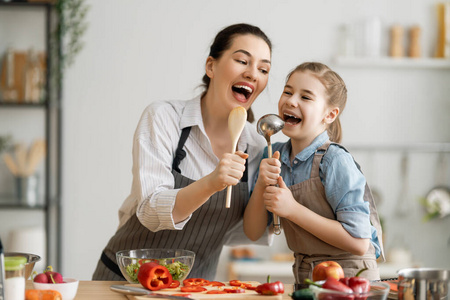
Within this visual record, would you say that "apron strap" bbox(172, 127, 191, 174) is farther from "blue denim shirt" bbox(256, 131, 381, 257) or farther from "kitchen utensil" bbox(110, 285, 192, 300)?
"kitchen utensil" bbox(110, 285, 192, 300)

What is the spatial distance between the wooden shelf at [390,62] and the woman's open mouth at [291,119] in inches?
87.0

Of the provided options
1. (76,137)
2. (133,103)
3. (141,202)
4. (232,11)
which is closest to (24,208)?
(76,137)

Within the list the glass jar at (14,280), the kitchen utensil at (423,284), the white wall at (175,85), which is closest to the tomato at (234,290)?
the kitchen utensil at (423,284)

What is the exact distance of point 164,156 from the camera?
1748mm

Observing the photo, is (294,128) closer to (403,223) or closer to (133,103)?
(133,103)

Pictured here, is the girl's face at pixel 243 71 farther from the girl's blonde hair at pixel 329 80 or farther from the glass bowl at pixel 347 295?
the glass bowl at pixel 347 295

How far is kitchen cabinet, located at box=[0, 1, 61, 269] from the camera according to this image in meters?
3.67

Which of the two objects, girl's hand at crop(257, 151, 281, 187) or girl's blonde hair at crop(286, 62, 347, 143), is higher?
girl's blonde hair at crop(286, 62, 347, 143)

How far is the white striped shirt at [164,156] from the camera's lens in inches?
64.2

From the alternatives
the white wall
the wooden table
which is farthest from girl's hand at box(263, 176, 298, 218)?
the white wall

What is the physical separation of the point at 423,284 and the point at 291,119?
2.21ft

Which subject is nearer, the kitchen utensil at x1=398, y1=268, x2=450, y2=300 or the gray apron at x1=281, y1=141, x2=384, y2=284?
the kitchen utensil at x1=398, y1=268, x2=450, y2=300

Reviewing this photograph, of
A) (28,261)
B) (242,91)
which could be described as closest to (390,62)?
(242,91)

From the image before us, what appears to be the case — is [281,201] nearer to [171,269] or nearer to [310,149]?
[310,149]
